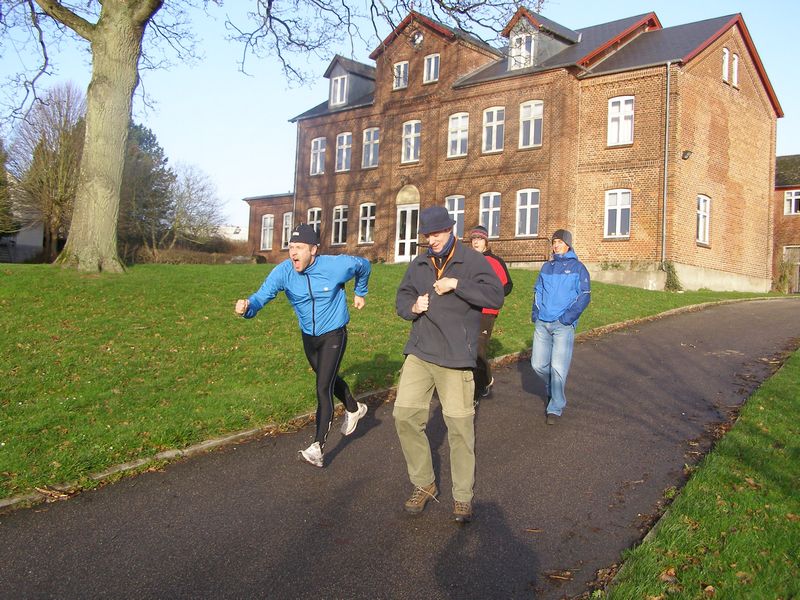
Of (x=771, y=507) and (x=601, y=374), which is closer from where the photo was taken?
(x=771, y=507)

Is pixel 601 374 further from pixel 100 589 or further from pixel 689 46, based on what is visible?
pixel 689 46

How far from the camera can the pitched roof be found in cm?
4150

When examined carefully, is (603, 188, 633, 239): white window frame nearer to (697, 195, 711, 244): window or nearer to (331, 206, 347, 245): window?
(697, 195, 711, 244): window

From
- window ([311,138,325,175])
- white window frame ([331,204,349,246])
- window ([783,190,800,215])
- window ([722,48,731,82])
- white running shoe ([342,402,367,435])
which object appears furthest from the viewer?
window ([783,190,800,215])

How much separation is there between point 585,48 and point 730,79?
21.1ft

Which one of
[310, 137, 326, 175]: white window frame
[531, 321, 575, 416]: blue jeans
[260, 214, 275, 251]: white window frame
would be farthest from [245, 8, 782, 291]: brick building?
[531, 321, 575, 416]: blue jeans

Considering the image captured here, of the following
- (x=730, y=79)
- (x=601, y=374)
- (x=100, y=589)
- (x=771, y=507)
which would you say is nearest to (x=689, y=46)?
(x=730, y=79)

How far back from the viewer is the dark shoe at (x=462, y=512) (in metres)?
4.96

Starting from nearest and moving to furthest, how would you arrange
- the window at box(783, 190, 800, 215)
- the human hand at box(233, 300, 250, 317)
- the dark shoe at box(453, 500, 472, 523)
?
the dark shoe at box(453, 500, 472, 523), the human hand at box(233, 300, 250, 317), the window at box(783, 190, 800, 215)

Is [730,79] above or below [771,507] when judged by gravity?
above

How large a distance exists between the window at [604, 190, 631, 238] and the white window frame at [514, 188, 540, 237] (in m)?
2.75

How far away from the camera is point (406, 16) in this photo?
1856 cm

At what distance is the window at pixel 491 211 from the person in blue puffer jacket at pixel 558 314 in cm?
2201

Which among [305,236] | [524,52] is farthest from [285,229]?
[305,236]
